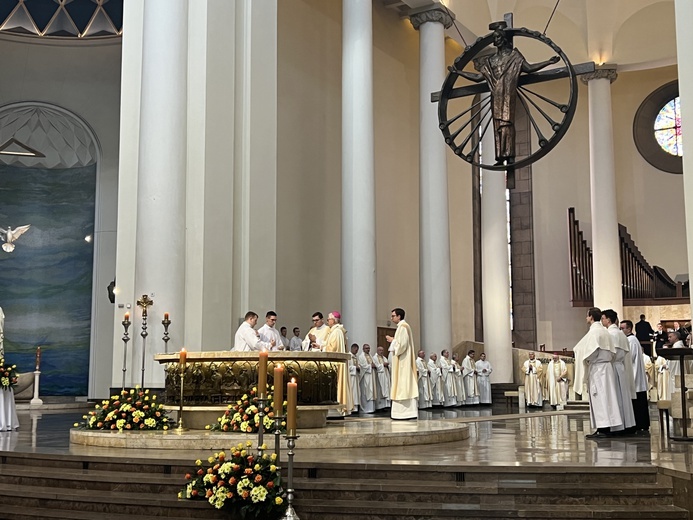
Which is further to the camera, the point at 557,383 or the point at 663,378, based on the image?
the point at 557,383

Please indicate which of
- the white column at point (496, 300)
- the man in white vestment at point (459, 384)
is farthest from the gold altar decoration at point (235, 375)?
the white column at point (496, 300)

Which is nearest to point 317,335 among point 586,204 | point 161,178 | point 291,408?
point 161,178

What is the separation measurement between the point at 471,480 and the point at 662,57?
2150 centimetres

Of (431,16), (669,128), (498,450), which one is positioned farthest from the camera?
(669,128)

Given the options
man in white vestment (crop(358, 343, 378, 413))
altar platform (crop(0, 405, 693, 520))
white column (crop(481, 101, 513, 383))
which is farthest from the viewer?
white column (crop(481, 101, 513, 383))

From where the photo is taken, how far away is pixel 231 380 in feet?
31.4

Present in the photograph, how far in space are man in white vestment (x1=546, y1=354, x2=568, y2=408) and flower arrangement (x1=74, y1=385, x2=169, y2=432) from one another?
38.6ft

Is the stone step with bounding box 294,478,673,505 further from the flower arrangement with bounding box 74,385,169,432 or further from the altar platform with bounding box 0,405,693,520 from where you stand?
the flower arrangement with bounding box 74,385,169,432

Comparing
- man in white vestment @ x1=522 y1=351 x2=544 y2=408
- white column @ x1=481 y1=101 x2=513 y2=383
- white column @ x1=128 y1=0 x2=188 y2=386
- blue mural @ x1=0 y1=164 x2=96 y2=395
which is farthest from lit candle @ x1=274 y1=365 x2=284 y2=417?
white column @ x1=481 y1=101 x2=513 y2=383

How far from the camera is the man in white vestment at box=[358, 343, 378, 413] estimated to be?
1670 centimetres

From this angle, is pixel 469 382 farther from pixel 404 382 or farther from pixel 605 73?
pixel 605 73

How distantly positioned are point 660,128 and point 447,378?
12.5m

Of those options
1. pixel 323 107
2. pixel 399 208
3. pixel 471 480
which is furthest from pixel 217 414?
pixel 399 208

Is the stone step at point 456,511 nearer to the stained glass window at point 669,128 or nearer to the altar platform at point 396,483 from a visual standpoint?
the altar platform at point 396,483
